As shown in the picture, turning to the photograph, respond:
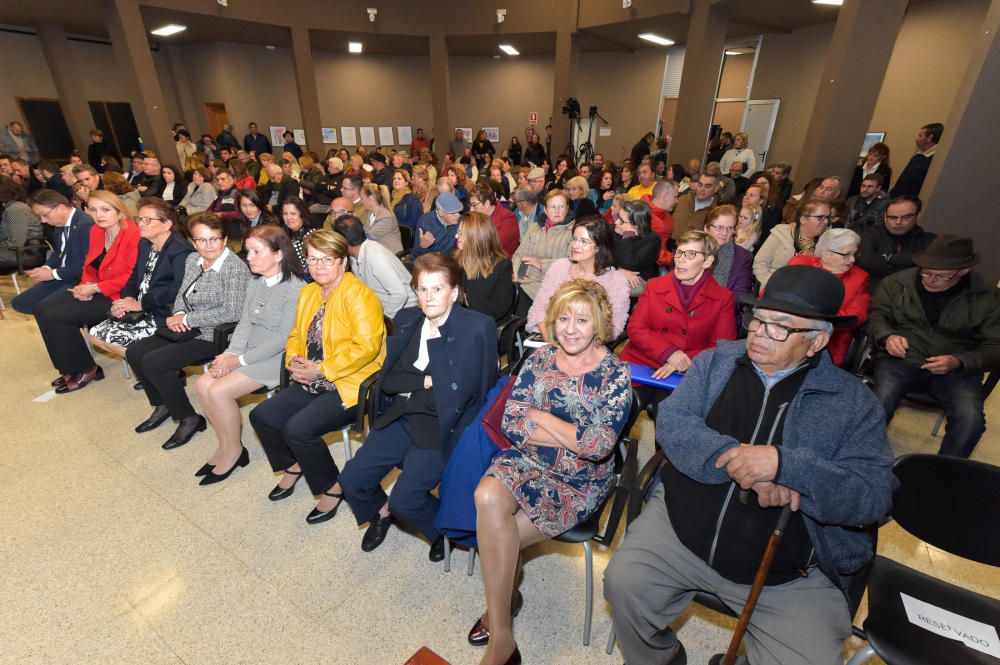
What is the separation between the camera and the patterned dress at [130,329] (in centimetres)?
334

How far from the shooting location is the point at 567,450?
6.00ft

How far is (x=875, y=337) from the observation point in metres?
2.82

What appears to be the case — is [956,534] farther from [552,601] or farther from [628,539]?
[552,601]

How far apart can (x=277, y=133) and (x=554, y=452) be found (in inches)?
659

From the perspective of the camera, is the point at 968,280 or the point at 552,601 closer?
the point at 552,601

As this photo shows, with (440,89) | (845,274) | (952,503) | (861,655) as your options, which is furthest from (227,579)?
(440,89)

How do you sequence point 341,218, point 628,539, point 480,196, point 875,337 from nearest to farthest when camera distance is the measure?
point 628,539 < point 875,337 < point 341,218 < point 480,196

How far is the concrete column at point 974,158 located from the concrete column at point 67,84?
1712 cm

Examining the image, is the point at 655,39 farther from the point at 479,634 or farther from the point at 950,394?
the point at 479,634

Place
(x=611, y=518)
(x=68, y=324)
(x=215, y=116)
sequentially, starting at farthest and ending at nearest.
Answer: (x=215, y=116) → (x=68, y=324) → (x=611, y=518)

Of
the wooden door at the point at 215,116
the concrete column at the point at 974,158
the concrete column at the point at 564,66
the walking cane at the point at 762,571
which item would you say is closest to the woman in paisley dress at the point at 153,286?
the walking cane at the point at 762,571

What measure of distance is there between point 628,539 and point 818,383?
0.86 meters

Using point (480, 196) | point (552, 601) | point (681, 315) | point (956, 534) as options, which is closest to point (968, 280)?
point (681, 315)

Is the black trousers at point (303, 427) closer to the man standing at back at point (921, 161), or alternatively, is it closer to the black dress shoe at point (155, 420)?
the black dress shoe at point (155, 420)
